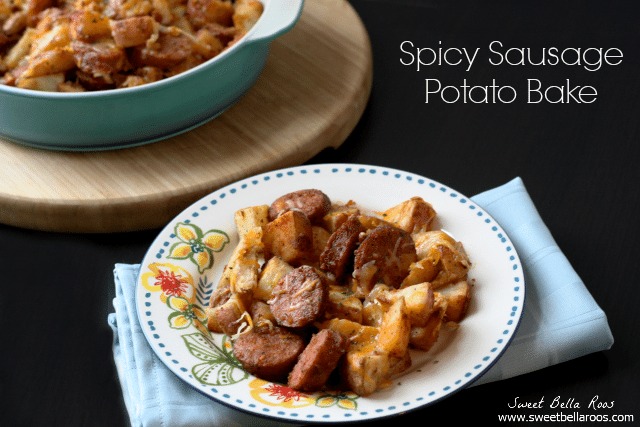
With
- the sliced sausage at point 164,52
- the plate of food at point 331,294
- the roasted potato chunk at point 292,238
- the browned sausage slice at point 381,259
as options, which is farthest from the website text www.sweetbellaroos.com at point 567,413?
the sliced sausage at point 164,52

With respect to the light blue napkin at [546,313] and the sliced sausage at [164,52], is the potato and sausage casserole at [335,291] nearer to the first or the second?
the light blue napkin at [546,313]

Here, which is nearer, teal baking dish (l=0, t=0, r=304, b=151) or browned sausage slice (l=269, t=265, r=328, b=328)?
browned sausage slice (l=269, t=265, r=328, b=328)

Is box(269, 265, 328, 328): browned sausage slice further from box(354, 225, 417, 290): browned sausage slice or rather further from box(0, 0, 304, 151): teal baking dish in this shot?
box(0, 0, 304, 151): teal baking dish

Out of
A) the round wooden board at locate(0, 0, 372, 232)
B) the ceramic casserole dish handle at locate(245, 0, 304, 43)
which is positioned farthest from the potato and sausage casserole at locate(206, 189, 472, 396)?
the ceramic casserole dish handle at locate(245, 0, 304, 43)

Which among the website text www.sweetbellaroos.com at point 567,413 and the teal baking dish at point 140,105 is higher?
the teal baking dish at point 140,105

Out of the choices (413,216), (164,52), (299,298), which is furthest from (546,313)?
(164,52)

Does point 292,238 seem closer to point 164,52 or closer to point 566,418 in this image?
point 566,418
